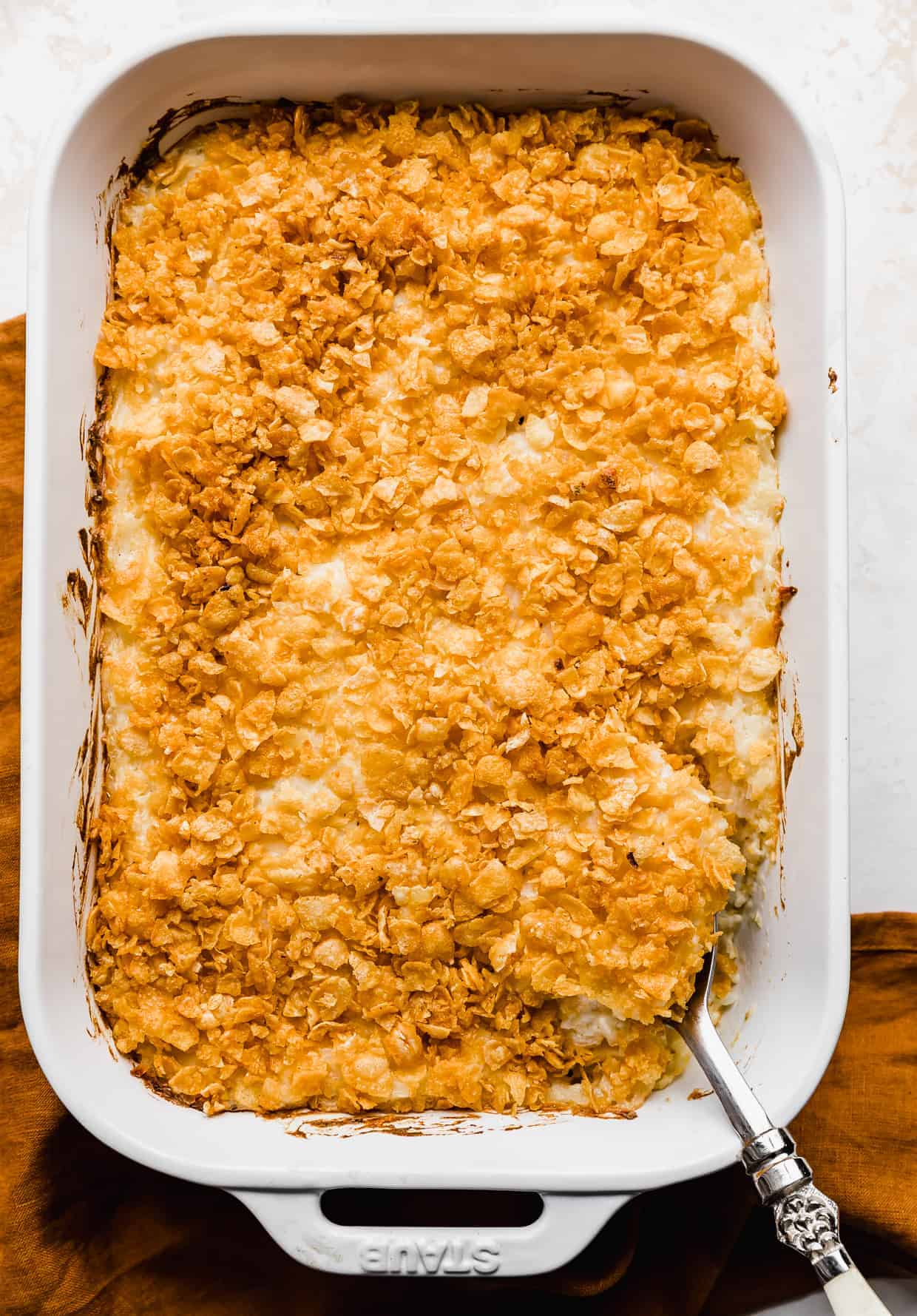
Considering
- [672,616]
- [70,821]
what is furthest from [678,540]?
[70,821]

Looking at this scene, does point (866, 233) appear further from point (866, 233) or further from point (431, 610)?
point (431, 610)

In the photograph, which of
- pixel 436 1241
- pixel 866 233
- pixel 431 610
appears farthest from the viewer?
pixel 866 233

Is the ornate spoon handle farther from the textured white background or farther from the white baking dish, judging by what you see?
the textured white background

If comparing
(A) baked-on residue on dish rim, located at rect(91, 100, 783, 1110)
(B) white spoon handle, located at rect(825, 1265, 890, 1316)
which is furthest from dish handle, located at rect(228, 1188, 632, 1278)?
(B) white spoon handle, located at rect(825, 1265, 890, 1316)

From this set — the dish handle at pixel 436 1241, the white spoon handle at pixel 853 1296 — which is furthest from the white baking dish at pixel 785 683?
the white spoon handle at pixel 853 1296

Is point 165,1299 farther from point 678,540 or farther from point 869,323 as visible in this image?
point 869,323

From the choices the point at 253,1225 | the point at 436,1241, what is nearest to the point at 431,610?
the point at 436,1241
